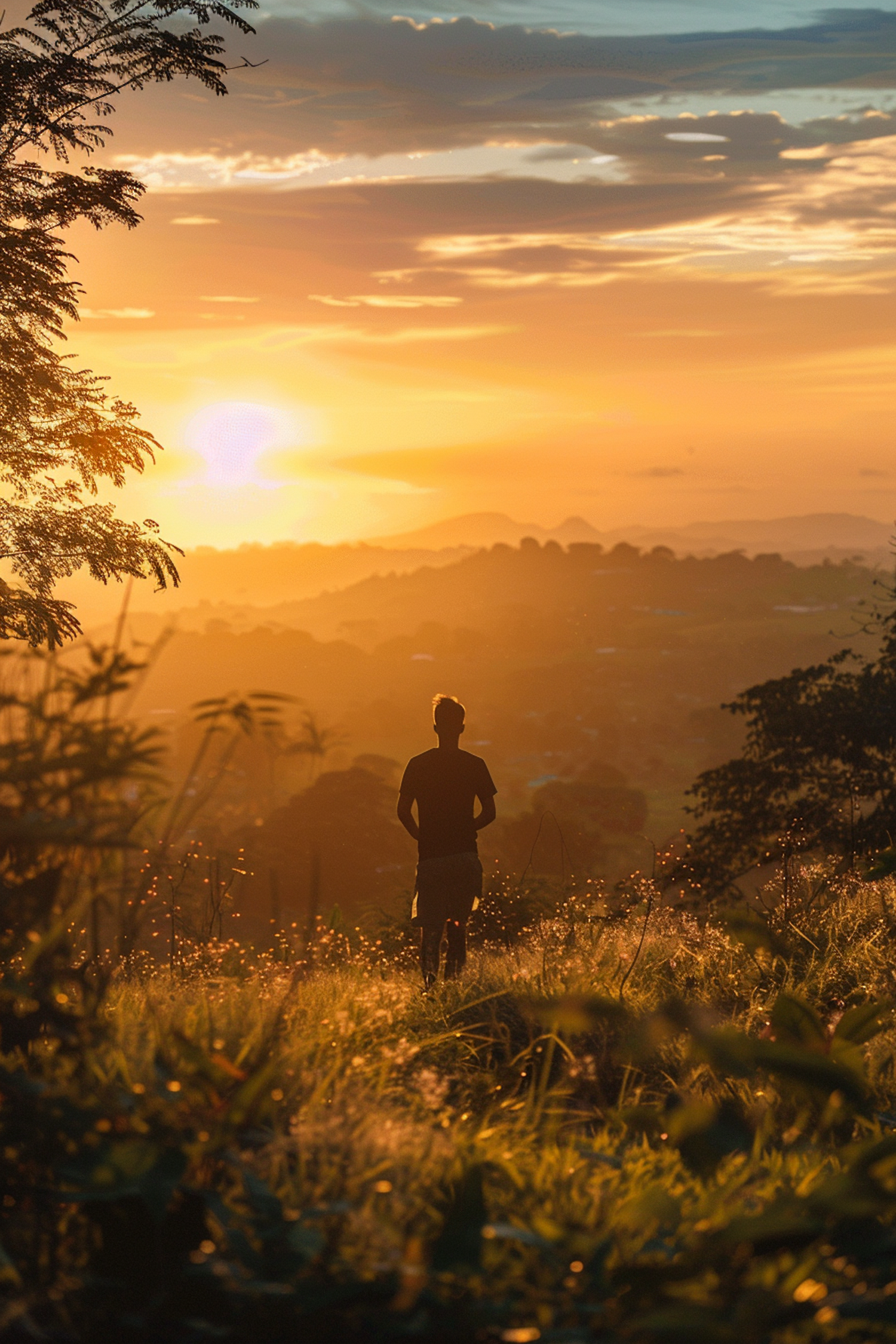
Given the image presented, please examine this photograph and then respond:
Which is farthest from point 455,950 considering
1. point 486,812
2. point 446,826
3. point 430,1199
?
point 430,1199

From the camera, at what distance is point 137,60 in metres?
10.1

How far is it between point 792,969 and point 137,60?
10.2m

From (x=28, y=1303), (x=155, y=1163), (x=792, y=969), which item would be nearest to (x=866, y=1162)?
(x=155, y=1163)

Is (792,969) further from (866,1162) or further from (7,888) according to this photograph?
(7,888)

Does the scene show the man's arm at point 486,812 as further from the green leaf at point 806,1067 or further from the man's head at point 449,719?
the green leaf at point 806,1067

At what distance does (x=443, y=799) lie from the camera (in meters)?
6.92

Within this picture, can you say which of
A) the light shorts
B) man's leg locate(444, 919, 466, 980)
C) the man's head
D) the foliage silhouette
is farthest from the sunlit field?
the foliage silhouette

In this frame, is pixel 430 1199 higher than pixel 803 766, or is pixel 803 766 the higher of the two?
pixel 803 766

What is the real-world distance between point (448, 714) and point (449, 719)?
4 cm

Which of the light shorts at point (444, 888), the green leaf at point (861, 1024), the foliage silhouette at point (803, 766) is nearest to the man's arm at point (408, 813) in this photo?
the light shorts at point (444, 888)

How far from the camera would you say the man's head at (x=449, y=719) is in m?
6.93

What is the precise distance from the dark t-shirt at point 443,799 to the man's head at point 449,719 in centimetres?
12

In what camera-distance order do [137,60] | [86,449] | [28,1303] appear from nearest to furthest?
[28,1303] < [137,60] < [86,449]

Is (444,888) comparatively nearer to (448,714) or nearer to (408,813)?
(408,813)
